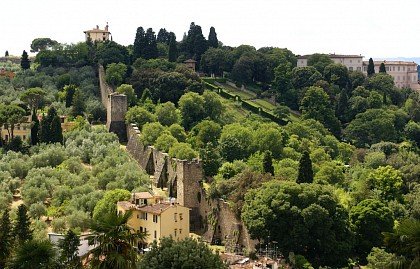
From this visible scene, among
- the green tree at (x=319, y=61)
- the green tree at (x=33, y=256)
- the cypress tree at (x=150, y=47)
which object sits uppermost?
the cypress tree at (x=150, y=47)

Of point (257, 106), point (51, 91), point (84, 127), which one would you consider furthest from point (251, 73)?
point (84, 127)

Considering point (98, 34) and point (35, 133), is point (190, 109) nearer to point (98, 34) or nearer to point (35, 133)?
point (35, 133)

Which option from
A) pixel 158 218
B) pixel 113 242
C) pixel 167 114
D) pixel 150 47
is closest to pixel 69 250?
pixel 113 242

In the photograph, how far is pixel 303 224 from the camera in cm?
4050

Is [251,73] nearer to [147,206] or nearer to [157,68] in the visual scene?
[157,68]

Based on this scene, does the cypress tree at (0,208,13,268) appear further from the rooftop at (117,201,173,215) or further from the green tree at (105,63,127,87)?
the green tree at (105,63,127,87)

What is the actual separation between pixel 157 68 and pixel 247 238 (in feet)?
115

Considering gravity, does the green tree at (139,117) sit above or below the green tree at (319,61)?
below

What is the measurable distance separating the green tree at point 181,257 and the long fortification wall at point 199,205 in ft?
39.6

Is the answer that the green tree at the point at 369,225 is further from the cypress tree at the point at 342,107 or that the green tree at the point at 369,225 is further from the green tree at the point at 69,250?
the cypress tree at the point at 342,107

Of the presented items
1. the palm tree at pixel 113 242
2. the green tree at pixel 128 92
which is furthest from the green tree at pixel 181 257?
the green tree at pixel 128 92

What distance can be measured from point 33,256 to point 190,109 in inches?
1527

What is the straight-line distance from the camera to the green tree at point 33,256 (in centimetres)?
2769

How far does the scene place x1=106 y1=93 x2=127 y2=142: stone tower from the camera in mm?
62594
